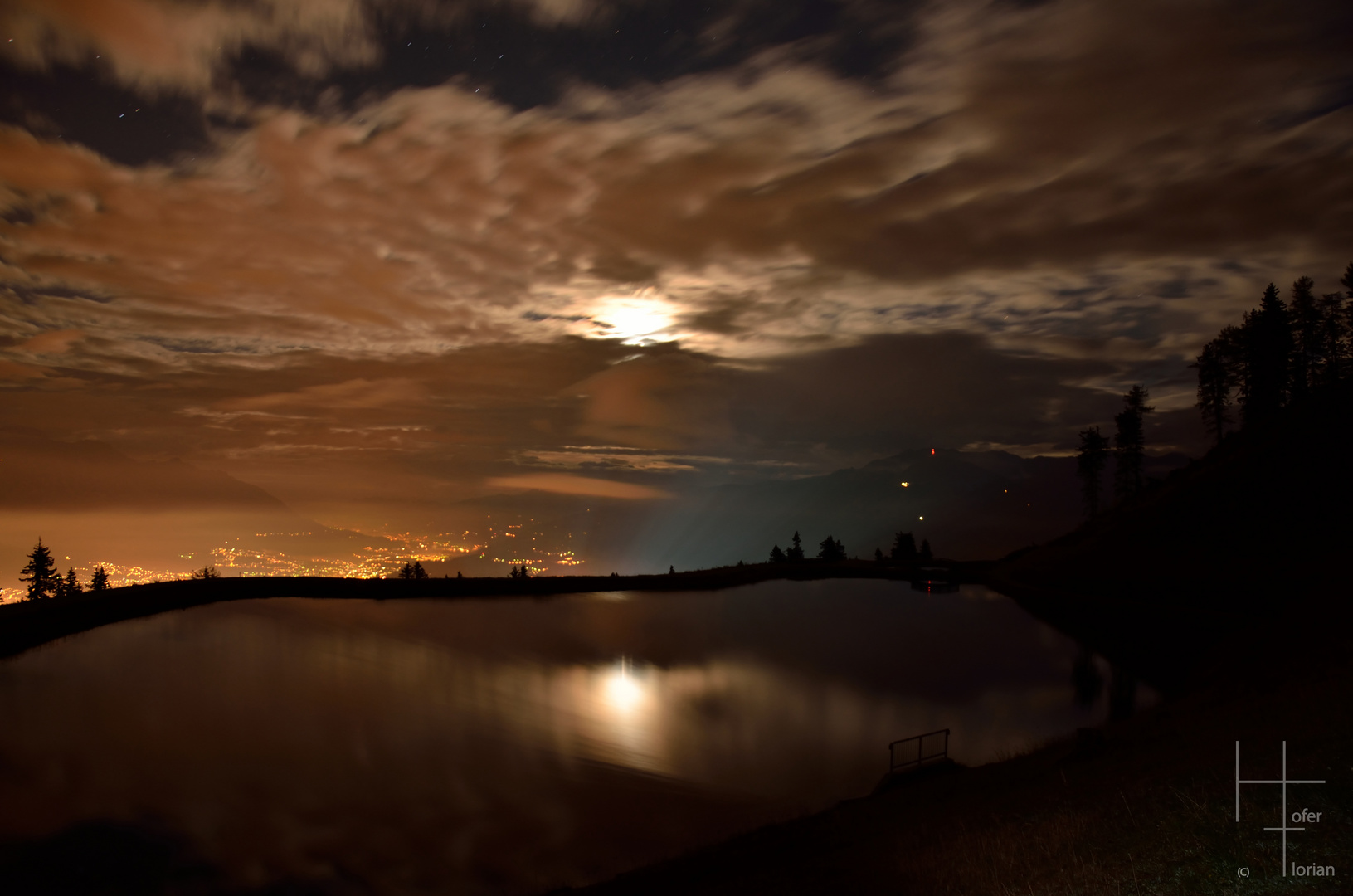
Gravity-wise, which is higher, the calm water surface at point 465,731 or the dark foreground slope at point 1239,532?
the dark foreground slope at point 1239,532

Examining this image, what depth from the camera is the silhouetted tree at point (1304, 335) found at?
3110 inches

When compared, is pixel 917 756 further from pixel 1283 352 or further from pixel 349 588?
pixel 1283 352

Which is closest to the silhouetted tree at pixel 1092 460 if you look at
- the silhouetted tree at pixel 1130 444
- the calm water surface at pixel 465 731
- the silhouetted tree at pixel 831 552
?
the silhouetted tree at pixel 1130 444

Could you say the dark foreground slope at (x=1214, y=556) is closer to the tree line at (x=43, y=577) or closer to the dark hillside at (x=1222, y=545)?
the dark hillside at (x=1222, y=545)

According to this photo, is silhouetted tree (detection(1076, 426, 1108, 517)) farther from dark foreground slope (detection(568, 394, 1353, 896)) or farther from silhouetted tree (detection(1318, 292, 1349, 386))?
dark foreground slope (detection(568, 394, 1353, 896))

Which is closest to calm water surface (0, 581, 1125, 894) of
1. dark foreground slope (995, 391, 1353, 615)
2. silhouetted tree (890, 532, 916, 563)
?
dark foreground slope (995, 391, 1353, 615)

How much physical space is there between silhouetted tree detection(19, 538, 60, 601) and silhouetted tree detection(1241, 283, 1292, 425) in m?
119

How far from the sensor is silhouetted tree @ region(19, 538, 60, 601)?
59375 mm

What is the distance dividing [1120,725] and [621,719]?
51.9 feet

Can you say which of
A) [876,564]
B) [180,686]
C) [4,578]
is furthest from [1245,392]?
[4,578]

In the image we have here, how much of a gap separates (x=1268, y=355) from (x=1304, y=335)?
7590 mm

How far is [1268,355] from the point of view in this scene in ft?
260

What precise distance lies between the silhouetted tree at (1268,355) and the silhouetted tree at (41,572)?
391ft

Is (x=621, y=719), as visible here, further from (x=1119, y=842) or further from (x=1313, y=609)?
(x=1313, y=609)
